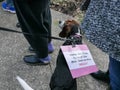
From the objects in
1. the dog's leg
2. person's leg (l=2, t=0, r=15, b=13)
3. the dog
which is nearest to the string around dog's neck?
the dog

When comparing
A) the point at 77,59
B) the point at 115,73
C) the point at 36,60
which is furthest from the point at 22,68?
the point at 115,73

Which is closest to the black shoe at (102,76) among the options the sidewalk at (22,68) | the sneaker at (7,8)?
the sidewalk at (22,68)

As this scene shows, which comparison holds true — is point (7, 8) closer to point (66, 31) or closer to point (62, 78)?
point (66, 31)

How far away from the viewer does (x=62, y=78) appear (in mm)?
2383

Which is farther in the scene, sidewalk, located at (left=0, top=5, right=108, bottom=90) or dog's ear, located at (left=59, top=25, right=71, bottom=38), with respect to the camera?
sidewalk, located at (left=0, top=5, right=108, bottom=90)

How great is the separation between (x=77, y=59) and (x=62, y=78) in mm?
221

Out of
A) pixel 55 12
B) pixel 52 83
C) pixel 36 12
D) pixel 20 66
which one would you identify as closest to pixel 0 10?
pixel 55 12

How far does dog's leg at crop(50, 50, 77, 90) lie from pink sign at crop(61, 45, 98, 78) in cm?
9

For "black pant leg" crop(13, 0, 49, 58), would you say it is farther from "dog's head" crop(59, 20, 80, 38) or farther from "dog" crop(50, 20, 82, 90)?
"dog" crop(50, 20, 82, 90)

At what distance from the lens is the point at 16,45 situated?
346cm

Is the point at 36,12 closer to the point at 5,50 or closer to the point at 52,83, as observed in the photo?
the point at 52,83

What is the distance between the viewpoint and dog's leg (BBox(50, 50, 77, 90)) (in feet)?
7.75

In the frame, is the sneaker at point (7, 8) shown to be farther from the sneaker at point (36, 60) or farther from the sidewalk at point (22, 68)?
the sneaker at point (36, 60)

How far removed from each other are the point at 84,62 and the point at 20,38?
1.50 meters
